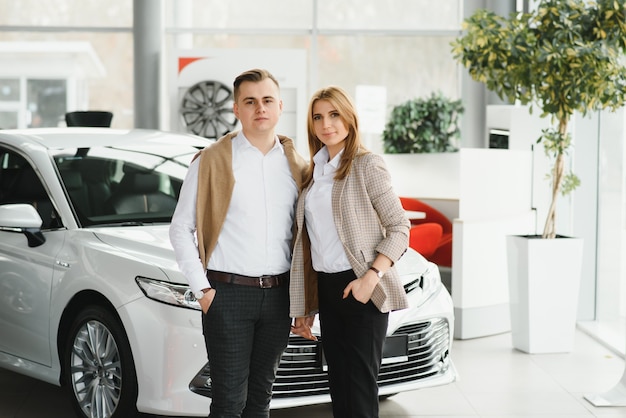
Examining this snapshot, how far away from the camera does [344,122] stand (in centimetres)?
296

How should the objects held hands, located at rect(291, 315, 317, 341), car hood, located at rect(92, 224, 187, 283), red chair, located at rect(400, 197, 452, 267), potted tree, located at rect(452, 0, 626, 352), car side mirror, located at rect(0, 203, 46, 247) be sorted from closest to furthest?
held hands, located at rect(291, 315, 317, 341) → car hood, located at rect(92, 224, 187, 283) → car side mirror, located at rect(0, 203, 46, 247) → potted tree, located at rect(452, 0, 626, 352) → red chair, located at rect(400, 197, 452, 267)

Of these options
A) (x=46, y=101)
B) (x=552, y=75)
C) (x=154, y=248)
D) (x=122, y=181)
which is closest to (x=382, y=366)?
(x=154, y=248)

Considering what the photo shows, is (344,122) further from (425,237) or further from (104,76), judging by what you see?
(104,76)

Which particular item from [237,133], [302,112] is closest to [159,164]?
[237,133]

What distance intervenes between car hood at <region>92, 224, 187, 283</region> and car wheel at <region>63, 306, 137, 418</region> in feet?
0.90

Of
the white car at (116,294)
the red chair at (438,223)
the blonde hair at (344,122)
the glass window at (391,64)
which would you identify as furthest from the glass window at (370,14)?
the blonde hair at (344,122)

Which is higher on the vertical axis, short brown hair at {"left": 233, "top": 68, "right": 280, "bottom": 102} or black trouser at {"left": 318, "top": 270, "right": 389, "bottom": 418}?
short brown hair at {"left": 233, "top": 68, "right": 280, "bottom": 102}

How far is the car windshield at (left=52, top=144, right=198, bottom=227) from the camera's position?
4457mm

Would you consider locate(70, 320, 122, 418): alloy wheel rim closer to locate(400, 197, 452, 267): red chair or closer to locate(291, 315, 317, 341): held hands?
locate(291, 315, 317, 341): held hands

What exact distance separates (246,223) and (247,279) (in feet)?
0.56

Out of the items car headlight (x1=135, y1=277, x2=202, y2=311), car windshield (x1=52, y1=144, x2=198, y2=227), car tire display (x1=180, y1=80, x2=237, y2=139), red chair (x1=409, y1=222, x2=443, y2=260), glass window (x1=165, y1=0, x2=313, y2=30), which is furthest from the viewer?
glass window (x1=165, y1=0, x2=313, y2=30)

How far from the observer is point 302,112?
35.5ft

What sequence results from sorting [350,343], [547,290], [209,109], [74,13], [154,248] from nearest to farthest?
[350,343] → [154,248] → [547,290] → [209,109] → [74,13]

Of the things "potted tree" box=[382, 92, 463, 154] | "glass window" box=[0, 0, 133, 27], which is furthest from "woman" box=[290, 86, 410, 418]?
"glass window" box=[0, 0, 133, 27]
